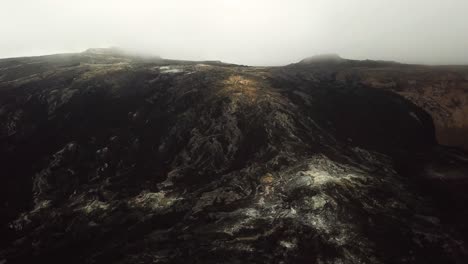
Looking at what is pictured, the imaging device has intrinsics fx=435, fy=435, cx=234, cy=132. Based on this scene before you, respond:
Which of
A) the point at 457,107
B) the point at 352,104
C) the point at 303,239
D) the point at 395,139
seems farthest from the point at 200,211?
the point at 457,107

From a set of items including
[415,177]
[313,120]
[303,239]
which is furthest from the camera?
[313,120]

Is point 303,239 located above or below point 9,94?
below

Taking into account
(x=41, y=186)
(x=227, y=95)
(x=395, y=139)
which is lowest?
(x=41, y=186)

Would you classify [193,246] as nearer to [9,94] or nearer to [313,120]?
[313,120]

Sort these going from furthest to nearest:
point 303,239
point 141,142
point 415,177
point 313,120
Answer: point 313,120 → point 141,142 → point 415,177 → point 303,239

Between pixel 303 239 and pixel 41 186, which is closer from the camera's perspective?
pixel 303 239

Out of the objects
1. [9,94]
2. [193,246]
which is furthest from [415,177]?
[9,94]

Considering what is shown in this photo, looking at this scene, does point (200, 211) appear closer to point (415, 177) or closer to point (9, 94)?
point (415, 177)
